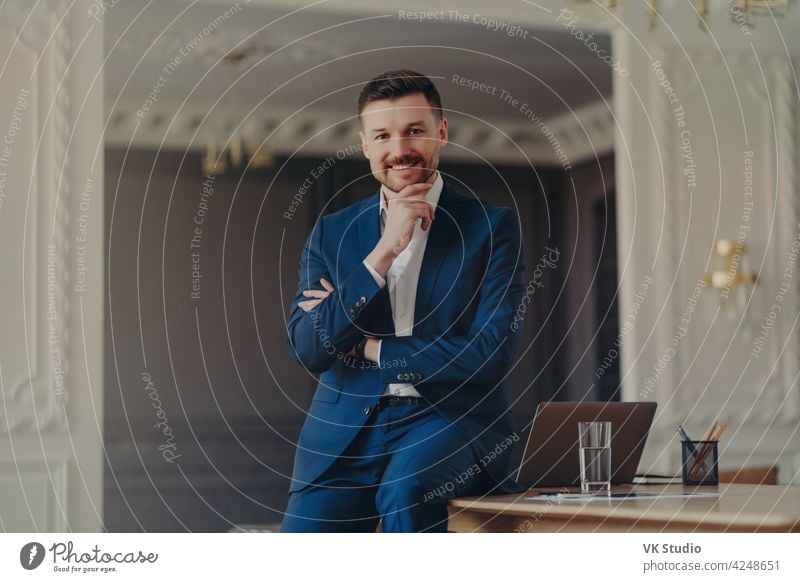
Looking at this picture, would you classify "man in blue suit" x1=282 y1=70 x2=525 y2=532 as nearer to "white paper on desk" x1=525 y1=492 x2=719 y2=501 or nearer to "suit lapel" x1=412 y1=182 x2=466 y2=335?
"suit lapel" x1=412 y1=182 x2=466 y2=335

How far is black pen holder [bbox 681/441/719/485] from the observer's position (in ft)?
7.49

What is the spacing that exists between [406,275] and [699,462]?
82 cm

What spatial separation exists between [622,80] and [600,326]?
1572 millimetres

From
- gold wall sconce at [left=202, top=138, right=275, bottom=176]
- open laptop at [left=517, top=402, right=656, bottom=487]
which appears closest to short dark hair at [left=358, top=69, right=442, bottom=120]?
open laptop at [left=517, top=402, right=656, bottom=487]

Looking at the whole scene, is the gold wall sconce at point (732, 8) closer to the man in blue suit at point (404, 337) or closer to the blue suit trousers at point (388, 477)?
the man in blue suit at point (404, 337)

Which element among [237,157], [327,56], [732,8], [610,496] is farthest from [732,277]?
[237,157]

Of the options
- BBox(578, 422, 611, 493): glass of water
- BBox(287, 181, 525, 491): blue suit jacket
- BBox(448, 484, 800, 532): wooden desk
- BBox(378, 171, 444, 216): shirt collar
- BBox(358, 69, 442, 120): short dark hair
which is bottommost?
BBox(448, 484, 800, 532): wooden desk

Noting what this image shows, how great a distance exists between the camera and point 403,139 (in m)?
2.68

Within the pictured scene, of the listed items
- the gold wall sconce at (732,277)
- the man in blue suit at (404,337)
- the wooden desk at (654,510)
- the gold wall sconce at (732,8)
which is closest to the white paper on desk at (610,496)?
the wooden desk at (654,510)

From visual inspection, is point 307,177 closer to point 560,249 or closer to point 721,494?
point 560,249

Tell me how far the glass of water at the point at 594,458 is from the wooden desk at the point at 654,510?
7cm

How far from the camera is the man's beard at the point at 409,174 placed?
2691 mm
